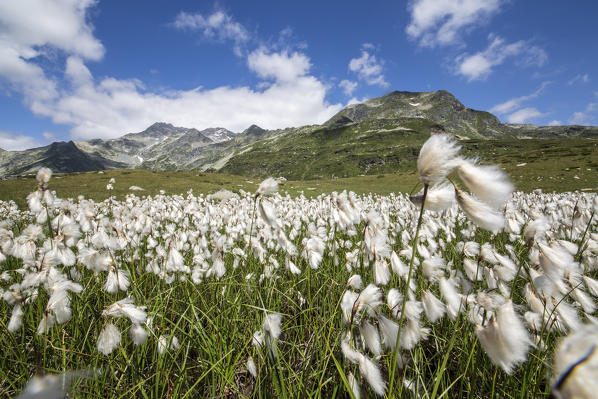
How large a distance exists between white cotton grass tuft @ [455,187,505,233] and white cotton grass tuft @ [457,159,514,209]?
38 mm

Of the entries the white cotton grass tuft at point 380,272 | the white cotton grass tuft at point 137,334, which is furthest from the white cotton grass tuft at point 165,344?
the white cotton grass tuft at point 380,272

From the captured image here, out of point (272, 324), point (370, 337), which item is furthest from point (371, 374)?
point (272, 324)

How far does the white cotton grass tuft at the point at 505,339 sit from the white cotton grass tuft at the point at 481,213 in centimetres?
38

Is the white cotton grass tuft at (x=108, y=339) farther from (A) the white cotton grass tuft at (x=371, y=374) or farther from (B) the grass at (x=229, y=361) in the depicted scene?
(A) the white cotton grass tuft at (x=371, y=374)

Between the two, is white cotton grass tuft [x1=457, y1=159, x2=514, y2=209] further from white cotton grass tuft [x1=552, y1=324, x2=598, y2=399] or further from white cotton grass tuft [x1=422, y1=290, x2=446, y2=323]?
white cotton grass tuft [x1=422, y1=290, x2=446, y2=323]

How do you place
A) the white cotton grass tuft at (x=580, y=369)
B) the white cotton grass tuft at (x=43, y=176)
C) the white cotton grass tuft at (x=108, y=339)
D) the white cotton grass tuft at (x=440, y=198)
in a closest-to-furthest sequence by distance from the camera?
the white cotton grass tuft at (x=580, y=369), the white cotton grass tuft at (x=440, y=198), the white cotton grass tuft at (x=108, y=339), the white cotton grass tuft at (x=43, y=176)

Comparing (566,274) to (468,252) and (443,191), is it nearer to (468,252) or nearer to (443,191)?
(468,252)

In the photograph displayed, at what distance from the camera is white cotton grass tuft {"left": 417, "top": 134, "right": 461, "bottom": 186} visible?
1235mm

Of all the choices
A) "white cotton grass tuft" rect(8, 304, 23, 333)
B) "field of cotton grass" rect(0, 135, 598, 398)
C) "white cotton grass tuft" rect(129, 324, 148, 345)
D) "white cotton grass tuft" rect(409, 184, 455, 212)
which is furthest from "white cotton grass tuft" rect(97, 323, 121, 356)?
"white cotton grass tuft" rect(409, 184, 455, 212)

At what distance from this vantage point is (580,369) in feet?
1.98

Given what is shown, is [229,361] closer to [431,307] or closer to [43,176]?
[431,307]

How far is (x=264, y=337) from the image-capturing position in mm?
2053

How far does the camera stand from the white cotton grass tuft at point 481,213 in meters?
1.29

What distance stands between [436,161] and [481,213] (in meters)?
0.35
